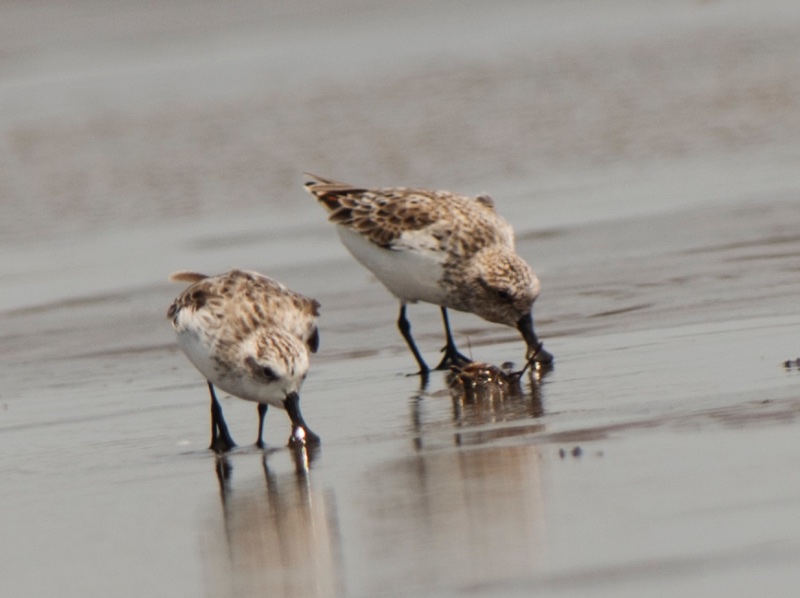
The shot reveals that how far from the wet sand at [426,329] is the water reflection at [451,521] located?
0.02 metres

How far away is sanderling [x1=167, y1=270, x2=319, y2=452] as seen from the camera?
7090 millimetres

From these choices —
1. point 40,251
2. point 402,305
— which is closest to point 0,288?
point 40,251

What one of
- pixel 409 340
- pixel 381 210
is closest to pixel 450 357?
pixel 409 340

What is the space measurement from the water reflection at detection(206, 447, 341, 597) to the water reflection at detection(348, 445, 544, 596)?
0.13 metres

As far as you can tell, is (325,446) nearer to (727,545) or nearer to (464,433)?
(464,433)

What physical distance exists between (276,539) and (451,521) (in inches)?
24.4

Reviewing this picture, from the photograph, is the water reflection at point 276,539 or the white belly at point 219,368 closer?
the water reflection at point 276,539

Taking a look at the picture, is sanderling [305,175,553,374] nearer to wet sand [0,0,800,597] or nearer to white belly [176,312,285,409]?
wet sand [0,0,800,597]

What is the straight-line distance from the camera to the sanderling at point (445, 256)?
29.3 feet

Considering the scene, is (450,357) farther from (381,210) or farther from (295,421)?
(295,421)

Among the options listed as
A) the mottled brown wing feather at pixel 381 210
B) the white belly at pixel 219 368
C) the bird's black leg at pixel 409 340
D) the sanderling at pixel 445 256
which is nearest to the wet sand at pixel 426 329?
the bird's black leg at pixel 409 340

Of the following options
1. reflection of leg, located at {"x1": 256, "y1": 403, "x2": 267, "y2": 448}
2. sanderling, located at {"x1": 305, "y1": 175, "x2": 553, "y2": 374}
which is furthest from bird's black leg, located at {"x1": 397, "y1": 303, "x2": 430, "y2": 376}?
reflection of leg, located at {"x1": 256, "y1": 403, "x2": 267, "y2": 448}

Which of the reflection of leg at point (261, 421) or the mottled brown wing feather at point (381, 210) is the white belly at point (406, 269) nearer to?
the mottled brown wing feather at point (381, 210)

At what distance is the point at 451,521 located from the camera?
566 cm
